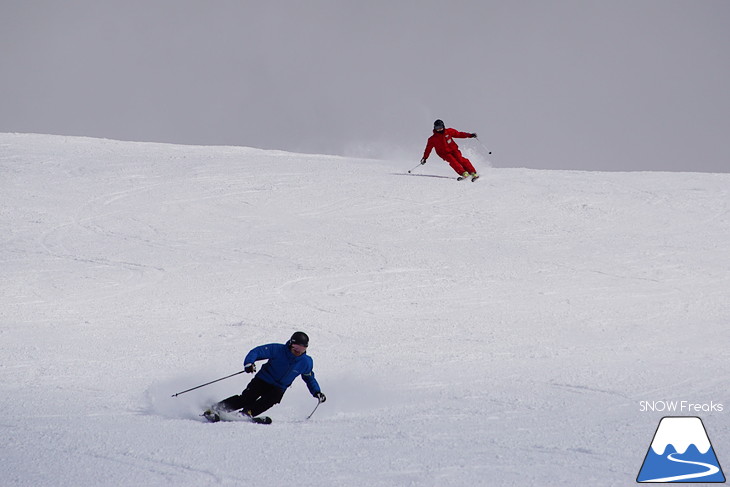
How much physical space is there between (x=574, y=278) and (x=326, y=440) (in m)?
6.98

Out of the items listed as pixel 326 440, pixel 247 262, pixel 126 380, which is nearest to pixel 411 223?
pixel 247 262

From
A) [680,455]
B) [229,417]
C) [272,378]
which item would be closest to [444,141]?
[272,378]

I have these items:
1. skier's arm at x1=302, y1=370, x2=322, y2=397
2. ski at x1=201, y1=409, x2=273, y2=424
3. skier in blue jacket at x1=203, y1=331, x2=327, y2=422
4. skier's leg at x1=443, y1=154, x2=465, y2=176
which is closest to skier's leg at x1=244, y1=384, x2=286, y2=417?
skier in blue jacket at x1=203, y1=331, x2=327, y2=422

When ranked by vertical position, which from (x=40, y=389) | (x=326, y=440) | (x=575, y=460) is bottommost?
(x=40, y=389)

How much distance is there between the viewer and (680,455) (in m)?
5.86

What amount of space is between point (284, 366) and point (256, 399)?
0.46 metres

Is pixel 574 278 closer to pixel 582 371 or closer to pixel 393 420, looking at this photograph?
pixel 582 371

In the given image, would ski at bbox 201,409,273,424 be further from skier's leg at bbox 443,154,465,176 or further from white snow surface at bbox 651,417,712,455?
skier's leg at bbox 443,154,465,176

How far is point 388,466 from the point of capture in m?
5.60

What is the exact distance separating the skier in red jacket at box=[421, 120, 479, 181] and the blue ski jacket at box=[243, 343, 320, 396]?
36.4ft

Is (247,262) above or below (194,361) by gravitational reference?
above

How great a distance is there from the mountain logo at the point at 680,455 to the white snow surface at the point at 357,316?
0.13 m

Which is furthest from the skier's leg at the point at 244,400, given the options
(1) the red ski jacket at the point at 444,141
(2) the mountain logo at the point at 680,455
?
(1) the red ski jacket at the point at 444,141

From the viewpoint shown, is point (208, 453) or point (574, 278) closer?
point (208, 453)
